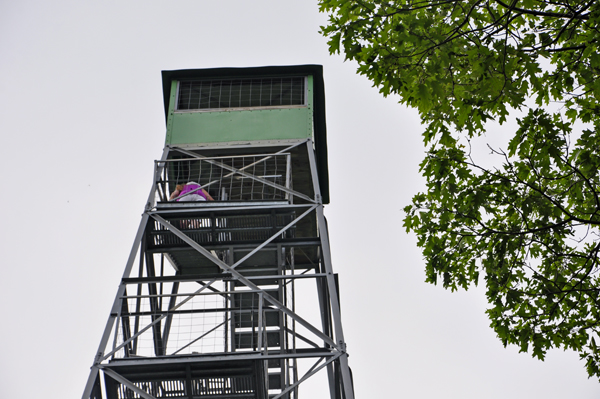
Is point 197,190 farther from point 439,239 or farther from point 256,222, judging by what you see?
point 439,239

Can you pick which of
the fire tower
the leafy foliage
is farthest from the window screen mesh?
the leafy foliage

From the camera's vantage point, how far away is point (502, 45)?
6172 mm

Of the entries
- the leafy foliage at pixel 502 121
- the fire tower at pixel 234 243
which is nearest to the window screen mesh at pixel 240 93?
the fire tower at pixel 234 243

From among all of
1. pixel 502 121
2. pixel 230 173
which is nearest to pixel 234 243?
pixel 230 173

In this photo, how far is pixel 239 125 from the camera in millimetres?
12422

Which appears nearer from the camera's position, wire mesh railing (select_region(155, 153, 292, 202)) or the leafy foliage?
the leafy foliage

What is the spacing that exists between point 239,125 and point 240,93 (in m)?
1.09

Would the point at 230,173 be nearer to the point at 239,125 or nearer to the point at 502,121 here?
the point at 239,125

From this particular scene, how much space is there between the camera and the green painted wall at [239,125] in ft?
40.2

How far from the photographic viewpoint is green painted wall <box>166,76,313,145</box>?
12.3 meters

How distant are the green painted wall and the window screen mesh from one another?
46 cm

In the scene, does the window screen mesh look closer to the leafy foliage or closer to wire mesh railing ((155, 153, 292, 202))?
wire mesh railing ((155, 153, 292, 202))

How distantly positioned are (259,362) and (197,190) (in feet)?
12.2

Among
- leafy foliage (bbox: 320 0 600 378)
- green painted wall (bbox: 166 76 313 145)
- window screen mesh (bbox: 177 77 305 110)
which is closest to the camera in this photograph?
leafy foliage (bbox: 320 0 600 378)
